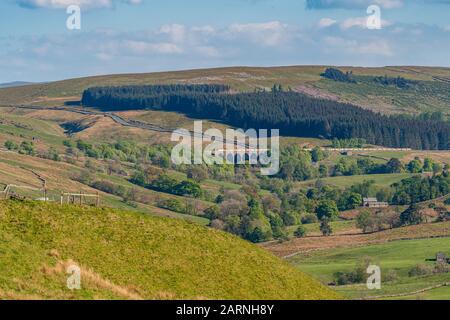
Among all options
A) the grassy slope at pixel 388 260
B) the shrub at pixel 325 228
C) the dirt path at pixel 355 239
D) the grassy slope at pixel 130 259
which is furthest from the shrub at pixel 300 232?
the grassy slope at pixel 130 259

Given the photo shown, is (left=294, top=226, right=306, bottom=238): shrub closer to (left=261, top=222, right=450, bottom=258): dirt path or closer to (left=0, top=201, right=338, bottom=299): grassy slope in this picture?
(left=261, top=222, right=450, bottom=258): dirt path

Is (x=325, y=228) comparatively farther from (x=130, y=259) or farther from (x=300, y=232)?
(x=130, y=259)

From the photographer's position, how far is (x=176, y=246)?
200ft

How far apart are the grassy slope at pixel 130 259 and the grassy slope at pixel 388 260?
3909cm

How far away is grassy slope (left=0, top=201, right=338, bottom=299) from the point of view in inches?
2076

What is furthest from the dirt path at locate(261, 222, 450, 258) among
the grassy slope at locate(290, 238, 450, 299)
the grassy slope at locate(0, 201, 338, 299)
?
the grassy slope at locate(0, 201, 338, 299)

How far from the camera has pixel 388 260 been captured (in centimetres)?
13725

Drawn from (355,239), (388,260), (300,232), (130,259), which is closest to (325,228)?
(300,232)

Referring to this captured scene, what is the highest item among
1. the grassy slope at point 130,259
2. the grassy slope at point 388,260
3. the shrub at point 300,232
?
the grassy slope at point 130,259

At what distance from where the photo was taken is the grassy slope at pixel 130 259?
52719 millimetres

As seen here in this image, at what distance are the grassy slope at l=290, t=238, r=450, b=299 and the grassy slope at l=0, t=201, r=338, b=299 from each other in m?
39.1

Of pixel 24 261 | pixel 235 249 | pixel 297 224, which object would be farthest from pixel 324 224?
pixel 24 261

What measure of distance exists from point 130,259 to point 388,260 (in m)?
84.5

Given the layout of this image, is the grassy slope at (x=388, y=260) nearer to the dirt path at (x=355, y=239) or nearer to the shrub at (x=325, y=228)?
the dirt path at (x=355, y=239)
